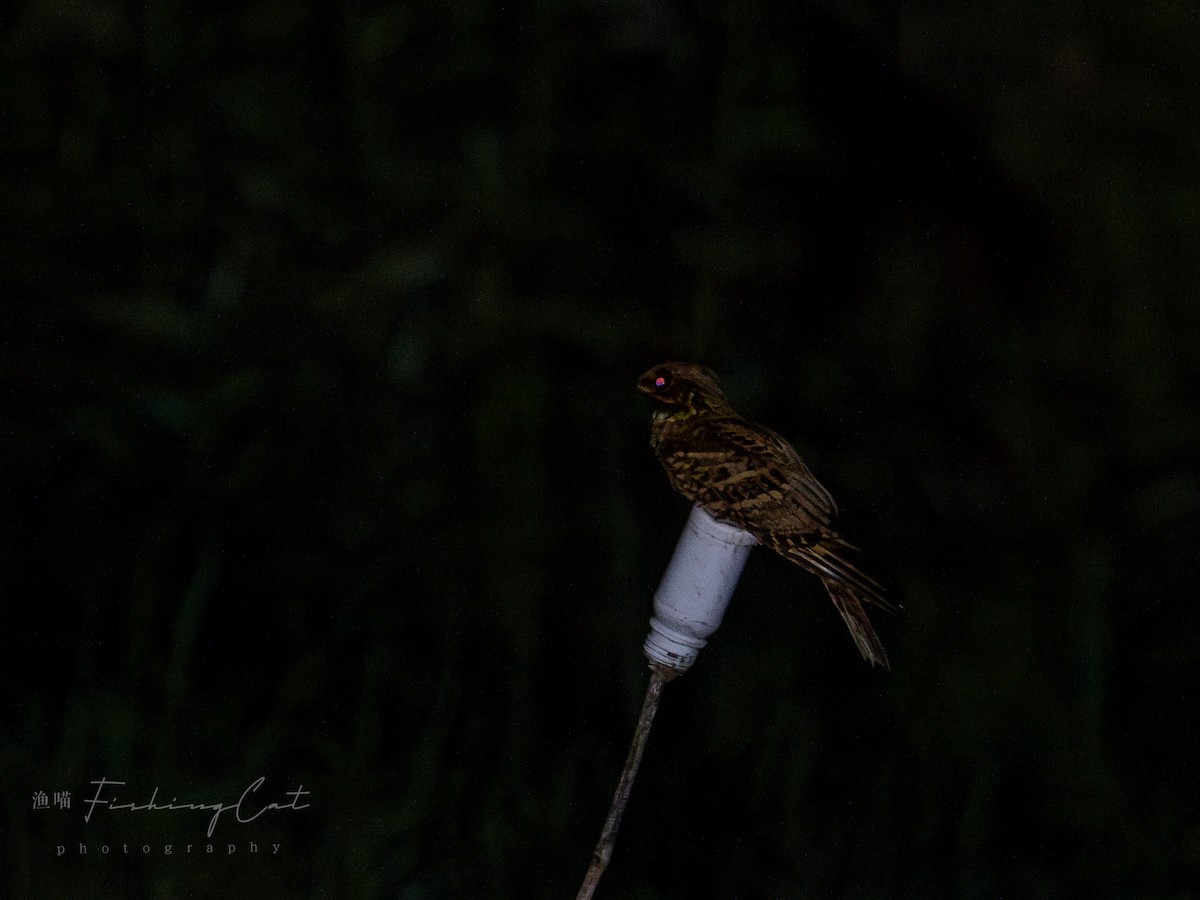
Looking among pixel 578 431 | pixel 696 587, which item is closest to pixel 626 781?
pixel 696 587

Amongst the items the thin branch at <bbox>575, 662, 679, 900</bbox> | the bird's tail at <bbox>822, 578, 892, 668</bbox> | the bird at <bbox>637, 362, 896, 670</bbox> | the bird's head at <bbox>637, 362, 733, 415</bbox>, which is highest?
the bird's head at <bbox>637, 362, 733, 415</bbox>

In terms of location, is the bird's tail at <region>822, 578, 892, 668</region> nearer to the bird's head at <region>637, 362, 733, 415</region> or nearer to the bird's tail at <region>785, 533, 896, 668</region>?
the bird's tail at <region>785, 533, 896, 668</region>

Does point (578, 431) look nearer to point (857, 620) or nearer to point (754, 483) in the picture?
point (754, 483)

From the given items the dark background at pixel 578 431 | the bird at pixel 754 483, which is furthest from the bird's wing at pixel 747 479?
the dark background at pixel 578 431

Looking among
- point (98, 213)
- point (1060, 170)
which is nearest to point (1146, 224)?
point (1060, 170)

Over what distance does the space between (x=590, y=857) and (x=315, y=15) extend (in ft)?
2.66

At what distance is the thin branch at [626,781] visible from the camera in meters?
0.79

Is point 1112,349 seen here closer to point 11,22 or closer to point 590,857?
point 590,857

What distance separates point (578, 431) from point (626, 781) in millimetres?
310

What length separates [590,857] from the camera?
0.91m

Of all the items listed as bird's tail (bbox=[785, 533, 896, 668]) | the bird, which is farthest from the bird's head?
bird's tail (bbox=[785, 533, 896, 668])

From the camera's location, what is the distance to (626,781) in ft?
→ 2.69

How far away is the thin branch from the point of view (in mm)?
791

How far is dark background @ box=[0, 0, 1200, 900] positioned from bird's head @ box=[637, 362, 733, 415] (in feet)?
0.26
